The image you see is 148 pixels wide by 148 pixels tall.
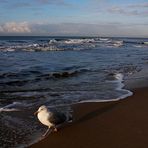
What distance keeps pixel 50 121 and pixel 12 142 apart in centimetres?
78

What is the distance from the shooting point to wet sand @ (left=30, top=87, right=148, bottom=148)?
6000 mm

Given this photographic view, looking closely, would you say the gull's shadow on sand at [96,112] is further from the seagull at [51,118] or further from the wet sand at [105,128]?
the seagull at [51,118]

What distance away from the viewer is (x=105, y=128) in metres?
6.76

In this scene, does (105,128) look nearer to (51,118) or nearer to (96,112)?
(51,118)

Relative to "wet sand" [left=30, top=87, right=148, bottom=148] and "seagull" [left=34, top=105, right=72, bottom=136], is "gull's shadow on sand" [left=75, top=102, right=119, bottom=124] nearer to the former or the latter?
"wet sand" [left=30, top=87, right=148, bottom=148]

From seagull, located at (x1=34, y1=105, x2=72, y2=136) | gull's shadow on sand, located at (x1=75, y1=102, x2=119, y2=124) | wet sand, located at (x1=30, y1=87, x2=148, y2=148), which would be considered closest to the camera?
wet sand, located at (x1=30, y1=87, x2=148, y2=148)

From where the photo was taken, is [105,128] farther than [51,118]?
Yes

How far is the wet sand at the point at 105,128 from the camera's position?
6.00 m

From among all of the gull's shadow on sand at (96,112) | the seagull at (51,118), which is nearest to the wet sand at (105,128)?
the gull's shadow on sand at (96,112)

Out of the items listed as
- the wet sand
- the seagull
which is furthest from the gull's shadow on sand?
the seagull

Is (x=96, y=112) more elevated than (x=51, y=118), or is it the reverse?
(x=51, y=118)

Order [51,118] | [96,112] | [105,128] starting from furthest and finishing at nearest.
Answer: [96,112] → [105,128] → [51,118]

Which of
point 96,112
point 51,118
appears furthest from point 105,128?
point 96,112

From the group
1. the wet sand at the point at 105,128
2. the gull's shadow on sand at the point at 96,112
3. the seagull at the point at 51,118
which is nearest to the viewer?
the wet sand at the point at 105,128
